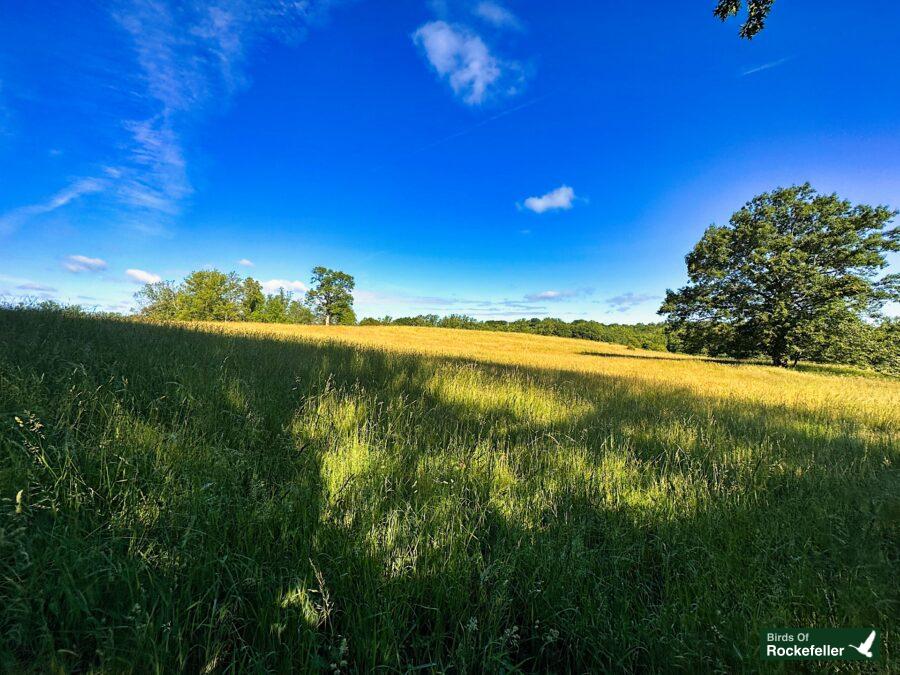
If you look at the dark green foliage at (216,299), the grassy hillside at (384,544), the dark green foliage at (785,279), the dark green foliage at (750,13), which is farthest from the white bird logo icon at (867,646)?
the dark green foliage at (216,299)

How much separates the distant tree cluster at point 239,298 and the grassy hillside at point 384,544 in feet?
221

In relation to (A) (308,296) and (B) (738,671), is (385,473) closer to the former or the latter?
(B) (738,671)

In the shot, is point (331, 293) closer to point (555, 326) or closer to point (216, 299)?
point (216, 299)

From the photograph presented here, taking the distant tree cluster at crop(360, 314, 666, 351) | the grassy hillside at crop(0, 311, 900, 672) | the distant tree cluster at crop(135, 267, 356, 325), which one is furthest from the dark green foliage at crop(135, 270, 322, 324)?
the grassy hillside at crop(0, 311, 900, 672)

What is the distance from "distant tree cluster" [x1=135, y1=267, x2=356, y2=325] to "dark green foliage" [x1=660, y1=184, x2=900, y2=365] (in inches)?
2750

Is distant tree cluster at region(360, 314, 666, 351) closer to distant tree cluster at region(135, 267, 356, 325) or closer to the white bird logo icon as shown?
distant tree cluster at region(135, 267, 356, 325)

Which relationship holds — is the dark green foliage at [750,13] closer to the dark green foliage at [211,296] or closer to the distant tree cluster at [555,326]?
the dark green foliage at [211,296]

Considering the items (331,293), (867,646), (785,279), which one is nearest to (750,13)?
(867,646)

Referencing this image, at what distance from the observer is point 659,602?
183 cm

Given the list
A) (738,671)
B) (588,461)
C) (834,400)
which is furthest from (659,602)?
(834,400)

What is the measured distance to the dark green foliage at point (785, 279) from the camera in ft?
69.0

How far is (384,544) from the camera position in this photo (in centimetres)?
187

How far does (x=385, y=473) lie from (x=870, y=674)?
2.67m

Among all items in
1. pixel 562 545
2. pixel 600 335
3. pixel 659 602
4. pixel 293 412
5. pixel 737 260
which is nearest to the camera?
pixel 659 602
